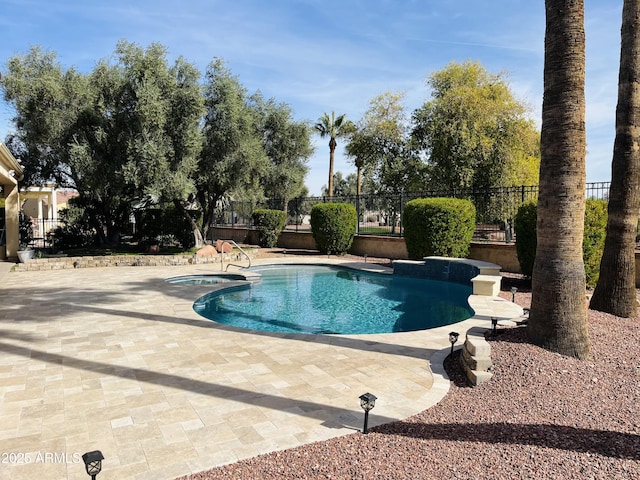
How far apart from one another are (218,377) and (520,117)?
24.5m

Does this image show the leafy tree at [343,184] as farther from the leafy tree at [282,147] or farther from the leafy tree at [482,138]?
the leafy tree at [282,147]

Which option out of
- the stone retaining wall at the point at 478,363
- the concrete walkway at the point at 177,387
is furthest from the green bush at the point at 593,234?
the stone retaining wall at the point at 478,363

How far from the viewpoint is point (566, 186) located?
512cm

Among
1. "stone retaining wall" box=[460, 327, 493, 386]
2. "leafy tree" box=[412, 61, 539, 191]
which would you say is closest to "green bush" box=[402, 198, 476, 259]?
"stone retaining wall" box=[460, 327, 493, 386]

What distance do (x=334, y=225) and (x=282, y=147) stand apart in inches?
250

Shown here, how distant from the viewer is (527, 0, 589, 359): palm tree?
5.12m

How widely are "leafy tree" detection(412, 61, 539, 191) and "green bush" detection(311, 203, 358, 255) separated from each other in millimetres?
8753

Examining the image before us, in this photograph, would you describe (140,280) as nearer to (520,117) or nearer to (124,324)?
(124,324)

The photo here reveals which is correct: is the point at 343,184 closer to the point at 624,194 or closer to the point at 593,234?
the point at 593,234

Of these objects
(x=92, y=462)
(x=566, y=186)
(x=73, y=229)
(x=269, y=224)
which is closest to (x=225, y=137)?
(x=269, y=224)

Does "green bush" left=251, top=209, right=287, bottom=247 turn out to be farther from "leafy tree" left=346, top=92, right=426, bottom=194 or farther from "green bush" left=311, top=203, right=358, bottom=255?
"leafy tree" left=346, top=92, right=426, bottom=194

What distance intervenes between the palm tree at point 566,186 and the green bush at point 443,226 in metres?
8.27

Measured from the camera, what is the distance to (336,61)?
53.3ft

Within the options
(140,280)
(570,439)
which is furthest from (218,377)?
(140,280)
